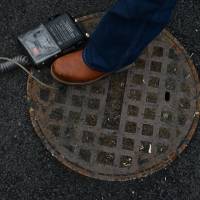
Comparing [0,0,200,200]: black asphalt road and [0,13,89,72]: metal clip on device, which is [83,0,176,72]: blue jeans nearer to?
[0,13,89,72]: metal clip on device

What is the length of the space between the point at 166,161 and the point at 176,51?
0.64 meters

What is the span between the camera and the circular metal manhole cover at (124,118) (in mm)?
2332

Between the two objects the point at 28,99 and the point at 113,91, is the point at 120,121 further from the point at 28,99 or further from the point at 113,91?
the point at 28,99

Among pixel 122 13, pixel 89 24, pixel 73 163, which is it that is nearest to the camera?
pixel 122 13

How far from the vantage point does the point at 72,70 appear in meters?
2.34

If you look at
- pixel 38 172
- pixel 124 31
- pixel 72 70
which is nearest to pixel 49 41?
pixel 72 70

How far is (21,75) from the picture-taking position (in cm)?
244

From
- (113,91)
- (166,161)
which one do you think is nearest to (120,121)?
(113,91)

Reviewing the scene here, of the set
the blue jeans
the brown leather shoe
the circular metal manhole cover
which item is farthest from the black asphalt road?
the blue jeans

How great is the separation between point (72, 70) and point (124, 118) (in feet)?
1.26

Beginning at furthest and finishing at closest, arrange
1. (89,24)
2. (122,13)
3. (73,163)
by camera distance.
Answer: (89,24), (73,163), (122,13)

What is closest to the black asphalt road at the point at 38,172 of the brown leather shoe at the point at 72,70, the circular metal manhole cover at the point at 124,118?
the circular metal manhole cover at the point at 124,118

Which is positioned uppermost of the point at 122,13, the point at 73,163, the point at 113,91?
the point at 122,13

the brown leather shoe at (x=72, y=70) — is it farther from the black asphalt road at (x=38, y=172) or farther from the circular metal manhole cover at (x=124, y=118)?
the black asphalt road at (x=38, y=172)
